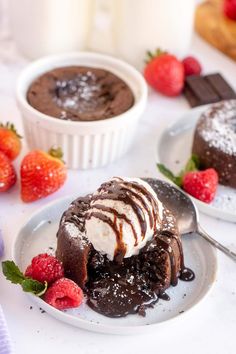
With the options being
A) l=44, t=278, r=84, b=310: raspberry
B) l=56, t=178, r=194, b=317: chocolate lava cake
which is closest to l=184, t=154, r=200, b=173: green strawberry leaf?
l=56, t=178, r=194, b=317: chocolate lava cake

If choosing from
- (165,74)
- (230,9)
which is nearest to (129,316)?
(165,74)

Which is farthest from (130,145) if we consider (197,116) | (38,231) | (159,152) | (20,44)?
(20,44)

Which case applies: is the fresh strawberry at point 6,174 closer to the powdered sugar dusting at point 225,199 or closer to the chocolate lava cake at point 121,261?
the chocolate lava cake at point 121,261

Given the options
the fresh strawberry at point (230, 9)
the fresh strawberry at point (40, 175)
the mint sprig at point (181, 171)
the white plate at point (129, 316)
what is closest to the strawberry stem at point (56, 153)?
the fresh strawberry at point (40, 175)

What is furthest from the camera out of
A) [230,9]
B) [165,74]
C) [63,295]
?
[230,9]

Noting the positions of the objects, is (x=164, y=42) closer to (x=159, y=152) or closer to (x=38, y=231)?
(x=159, y=152)

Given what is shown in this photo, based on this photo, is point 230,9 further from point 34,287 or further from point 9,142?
point 34,287
